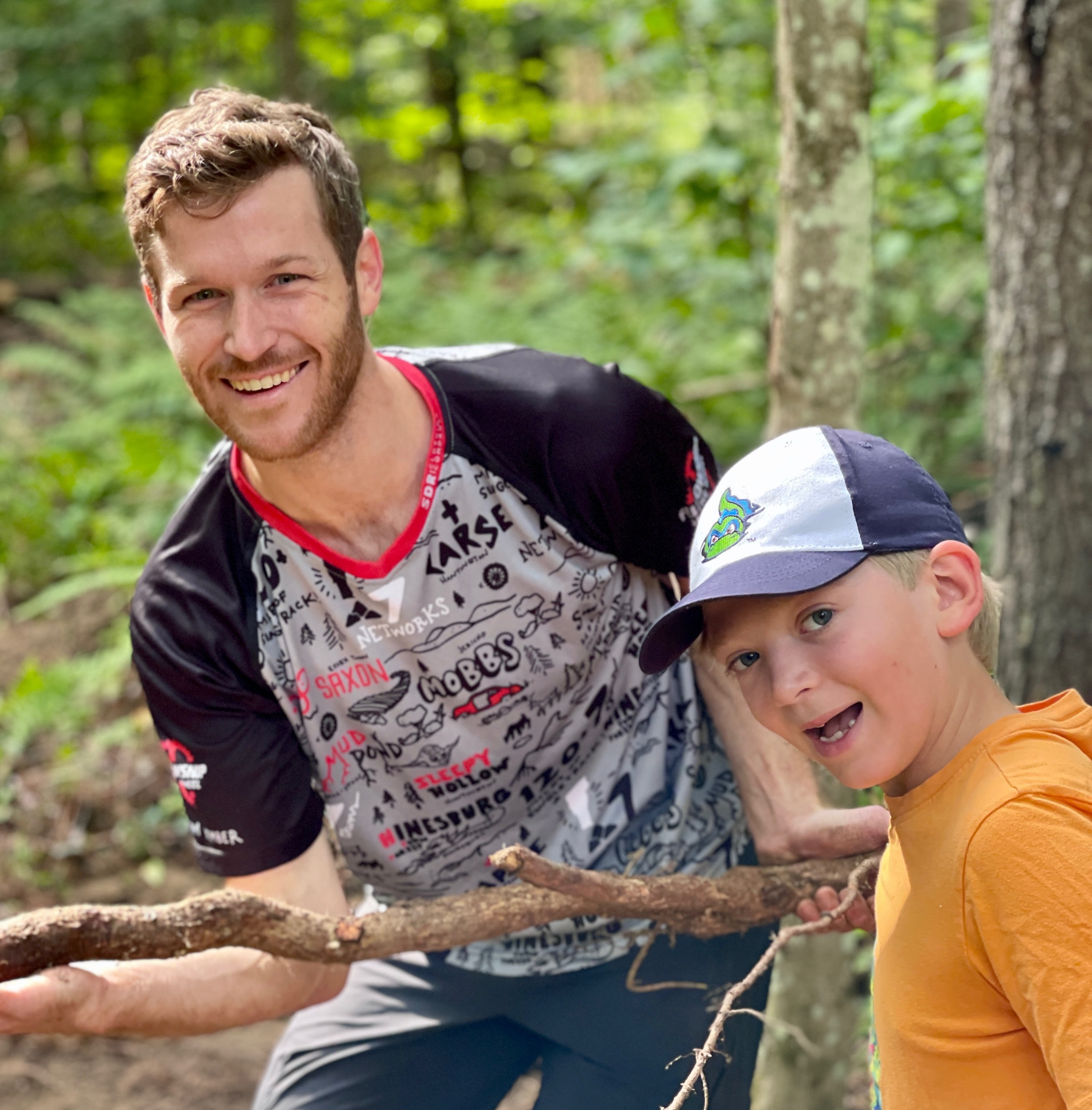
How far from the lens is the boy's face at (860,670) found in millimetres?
1514

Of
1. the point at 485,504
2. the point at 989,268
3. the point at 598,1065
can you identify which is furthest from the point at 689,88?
the point at 598,1065

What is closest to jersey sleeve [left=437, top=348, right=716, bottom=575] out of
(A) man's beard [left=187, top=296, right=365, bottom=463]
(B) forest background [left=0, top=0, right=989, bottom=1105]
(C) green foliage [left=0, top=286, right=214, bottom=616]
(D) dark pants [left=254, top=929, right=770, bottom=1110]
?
(A) man's beard [left=187, top=296, right=365, bottom=463]

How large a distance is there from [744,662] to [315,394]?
106cm

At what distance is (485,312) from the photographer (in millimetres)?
7457

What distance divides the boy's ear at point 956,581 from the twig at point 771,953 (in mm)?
644

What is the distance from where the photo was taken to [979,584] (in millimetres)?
1569

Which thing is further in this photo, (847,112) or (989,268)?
(989,268)

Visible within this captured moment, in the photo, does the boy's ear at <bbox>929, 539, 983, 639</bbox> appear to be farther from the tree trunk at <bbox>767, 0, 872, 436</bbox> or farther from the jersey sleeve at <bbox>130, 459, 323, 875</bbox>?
the tree trunk at <bbox>767, 0, 872, 436</bbox>

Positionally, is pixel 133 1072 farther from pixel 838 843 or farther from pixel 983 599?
pixel 983 599

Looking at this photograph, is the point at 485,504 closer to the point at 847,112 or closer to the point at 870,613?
the point at 870,613

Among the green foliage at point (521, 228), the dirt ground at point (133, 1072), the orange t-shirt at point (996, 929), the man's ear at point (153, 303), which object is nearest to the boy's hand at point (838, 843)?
the orange t-shirt at point (996, 929)

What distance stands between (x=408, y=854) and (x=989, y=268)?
2.35m

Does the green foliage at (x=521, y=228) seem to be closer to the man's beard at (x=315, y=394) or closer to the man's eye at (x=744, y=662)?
the man's beard at (x=315, y=394)

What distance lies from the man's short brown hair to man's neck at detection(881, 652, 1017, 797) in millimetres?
1462
